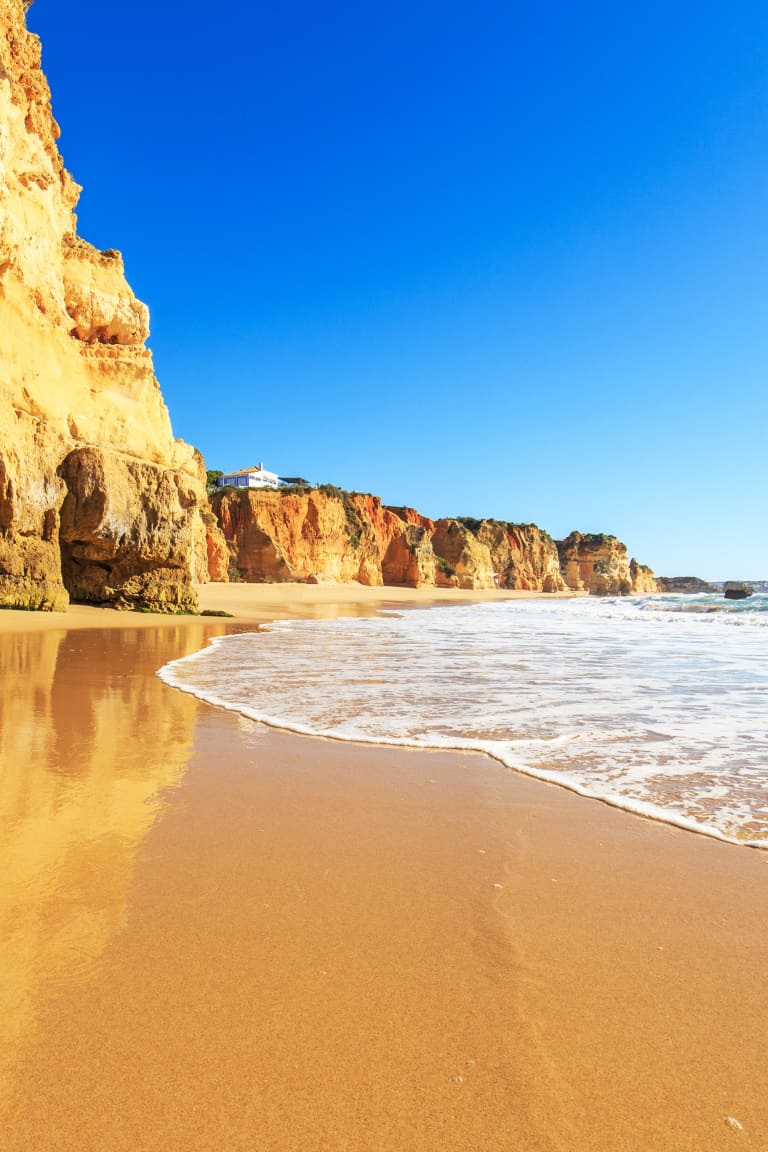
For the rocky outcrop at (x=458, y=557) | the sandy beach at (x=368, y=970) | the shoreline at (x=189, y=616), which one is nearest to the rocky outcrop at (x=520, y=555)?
the rocky outcrop at (x=458, y=557)

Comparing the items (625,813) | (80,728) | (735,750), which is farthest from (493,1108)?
(80,728)

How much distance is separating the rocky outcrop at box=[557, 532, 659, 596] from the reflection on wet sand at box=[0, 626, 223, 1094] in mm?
99107

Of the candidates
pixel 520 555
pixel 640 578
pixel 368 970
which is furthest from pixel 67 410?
pixel 640 578

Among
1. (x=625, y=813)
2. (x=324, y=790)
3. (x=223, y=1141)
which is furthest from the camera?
(x=324, y=790)

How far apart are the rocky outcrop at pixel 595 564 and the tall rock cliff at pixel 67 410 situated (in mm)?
89266

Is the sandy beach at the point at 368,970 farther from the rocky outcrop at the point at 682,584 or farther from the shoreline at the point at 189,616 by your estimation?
the rocky outcrop at the point at 682,584

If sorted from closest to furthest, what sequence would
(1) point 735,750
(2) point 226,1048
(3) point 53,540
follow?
1. (2) point 226,1048
2. (1) point 735,750
3. (3) point 53,540

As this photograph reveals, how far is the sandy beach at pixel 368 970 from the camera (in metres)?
1.37

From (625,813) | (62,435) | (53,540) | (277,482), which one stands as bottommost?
(625,813)

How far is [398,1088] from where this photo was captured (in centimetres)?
145

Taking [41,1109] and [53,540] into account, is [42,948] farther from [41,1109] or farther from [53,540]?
[53,540]

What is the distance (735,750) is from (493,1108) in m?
3.87

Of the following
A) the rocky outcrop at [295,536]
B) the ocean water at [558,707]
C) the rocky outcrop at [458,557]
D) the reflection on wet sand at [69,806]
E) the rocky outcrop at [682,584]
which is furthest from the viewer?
the rocky outcrop at [682,584]

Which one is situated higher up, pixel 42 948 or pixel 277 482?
pixel 277 482
